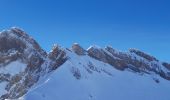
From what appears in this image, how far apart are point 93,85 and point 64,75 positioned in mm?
10480

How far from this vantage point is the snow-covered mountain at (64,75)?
528ft

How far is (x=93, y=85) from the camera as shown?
561 feet

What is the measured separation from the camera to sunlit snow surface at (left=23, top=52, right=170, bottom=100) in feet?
519

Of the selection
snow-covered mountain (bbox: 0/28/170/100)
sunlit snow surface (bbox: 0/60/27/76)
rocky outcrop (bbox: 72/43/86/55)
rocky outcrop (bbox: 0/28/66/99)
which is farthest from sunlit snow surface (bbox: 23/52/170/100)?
sunlit snow surface (bbox: 0/60/27/76)

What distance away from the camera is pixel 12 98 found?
518 ft

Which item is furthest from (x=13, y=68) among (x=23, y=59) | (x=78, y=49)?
(x=78, y=49)

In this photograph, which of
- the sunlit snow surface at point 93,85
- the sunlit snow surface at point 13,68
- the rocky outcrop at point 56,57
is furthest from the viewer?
the rocky outcrop at point 56,57

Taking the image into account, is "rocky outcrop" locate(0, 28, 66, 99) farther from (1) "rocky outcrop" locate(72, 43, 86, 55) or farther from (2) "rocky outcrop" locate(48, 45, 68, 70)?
(1) "rocky outcrop" locate(72, 43, 86, 55)

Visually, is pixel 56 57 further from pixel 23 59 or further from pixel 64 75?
pixel 64 75

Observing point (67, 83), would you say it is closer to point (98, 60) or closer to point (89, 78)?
point (89, 78)

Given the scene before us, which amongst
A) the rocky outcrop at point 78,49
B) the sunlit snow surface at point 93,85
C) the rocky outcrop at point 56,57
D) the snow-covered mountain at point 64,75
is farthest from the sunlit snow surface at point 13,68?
the rocky outcrop at point 78,49

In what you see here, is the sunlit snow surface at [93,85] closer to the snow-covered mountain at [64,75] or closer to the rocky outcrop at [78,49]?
the snow-covered mountain at [64,75]

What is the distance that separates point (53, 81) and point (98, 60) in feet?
96.6

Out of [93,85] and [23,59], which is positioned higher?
[23,59]
